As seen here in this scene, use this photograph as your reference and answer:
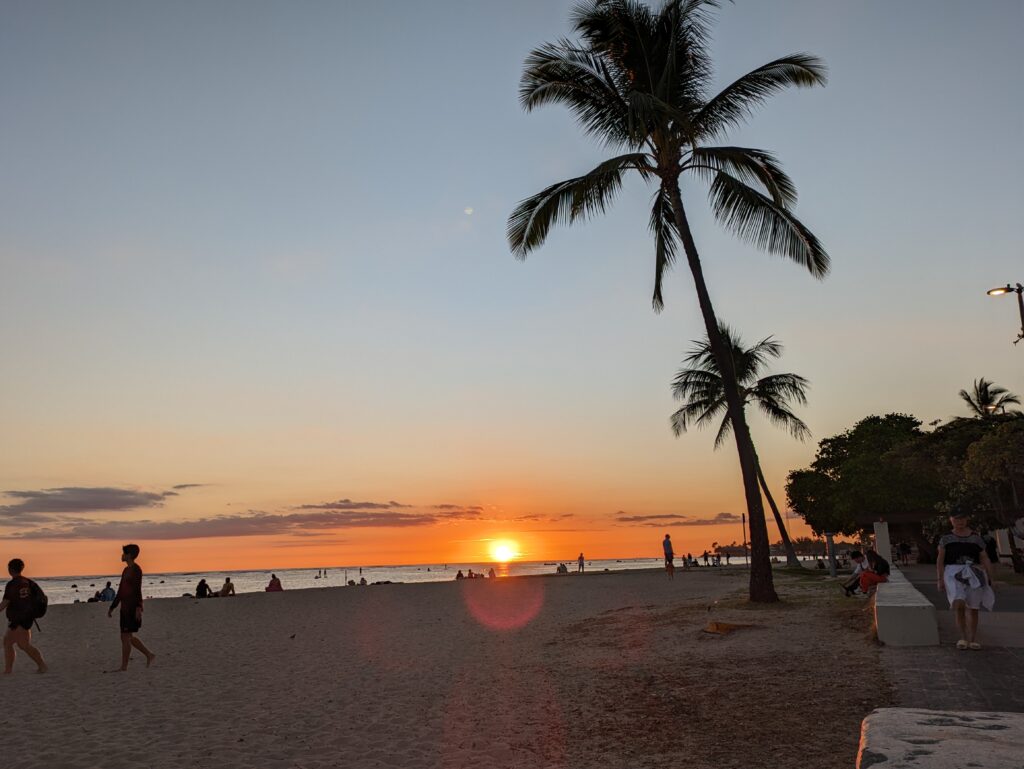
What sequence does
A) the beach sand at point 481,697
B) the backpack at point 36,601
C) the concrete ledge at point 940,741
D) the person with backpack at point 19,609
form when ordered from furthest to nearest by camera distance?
1. the backpack at point 36,601
2. the person with backpack at point 19,609
3. the beach sand at point 481,697
4. the concrete ledge at point 940,741

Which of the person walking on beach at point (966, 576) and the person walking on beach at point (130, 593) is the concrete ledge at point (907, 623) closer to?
the person walking on beach at point (966, 576)

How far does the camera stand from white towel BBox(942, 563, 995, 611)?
8.47 meters

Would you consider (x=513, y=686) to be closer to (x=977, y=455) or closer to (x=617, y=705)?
(x=617, y=705)

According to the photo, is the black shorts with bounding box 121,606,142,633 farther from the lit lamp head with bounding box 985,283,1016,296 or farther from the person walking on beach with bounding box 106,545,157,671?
the lit lamp head with bounding box 985,283,1016,296

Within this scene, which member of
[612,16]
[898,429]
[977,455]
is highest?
[612,16]

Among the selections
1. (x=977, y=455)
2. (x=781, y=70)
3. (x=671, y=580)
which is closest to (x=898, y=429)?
(x=671, y=580)

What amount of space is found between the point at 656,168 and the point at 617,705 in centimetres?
1268

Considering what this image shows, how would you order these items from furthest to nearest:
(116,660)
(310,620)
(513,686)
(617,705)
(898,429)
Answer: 1. (898,429)
2. (310,620)
3. (116,660)
4. (513,686)
5. (617,705)

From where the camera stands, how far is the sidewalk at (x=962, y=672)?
6.33 metres

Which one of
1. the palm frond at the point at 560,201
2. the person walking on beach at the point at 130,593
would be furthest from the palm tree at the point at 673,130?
the person walking on beach at the point at 130,593

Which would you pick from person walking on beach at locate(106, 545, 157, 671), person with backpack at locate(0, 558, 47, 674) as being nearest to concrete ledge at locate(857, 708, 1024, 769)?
person walking on beach at locate(106, 545, 157, 671)

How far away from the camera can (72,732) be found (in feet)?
26.8

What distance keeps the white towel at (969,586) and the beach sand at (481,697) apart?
1211mm

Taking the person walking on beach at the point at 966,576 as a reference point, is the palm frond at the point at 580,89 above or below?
above
